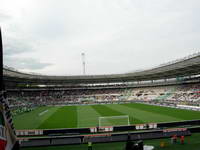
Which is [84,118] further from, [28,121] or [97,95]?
[97,95]

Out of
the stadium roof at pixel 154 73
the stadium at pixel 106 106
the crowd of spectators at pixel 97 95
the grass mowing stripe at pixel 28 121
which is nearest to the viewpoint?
the stadium at pixel 106 106

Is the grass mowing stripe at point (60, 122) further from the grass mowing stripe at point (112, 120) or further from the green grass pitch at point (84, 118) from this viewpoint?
the grass mowing stripe at point (112, 120)

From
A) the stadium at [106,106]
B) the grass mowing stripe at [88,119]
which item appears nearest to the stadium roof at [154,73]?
the stadium at [106,106]

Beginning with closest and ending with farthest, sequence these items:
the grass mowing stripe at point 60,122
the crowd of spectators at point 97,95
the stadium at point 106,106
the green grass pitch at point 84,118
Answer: the stadium at point 106,106 → the grass mowing stripe at point 60,122 → the green grass pitch at point 84,118 → the crowd of spectators at point 97,95

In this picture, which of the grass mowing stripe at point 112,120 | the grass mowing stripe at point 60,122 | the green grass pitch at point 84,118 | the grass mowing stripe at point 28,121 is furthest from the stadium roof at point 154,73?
the grass mowing stripe at point 60,122

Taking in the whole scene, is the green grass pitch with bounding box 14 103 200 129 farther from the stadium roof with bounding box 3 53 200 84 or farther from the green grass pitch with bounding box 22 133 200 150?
the stadium roof with bounding box 3 53 200 84

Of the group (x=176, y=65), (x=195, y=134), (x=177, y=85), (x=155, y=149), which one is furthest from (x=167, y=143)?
(x=177, y=85)

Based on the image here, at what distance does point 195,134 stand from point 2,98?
17.9 m

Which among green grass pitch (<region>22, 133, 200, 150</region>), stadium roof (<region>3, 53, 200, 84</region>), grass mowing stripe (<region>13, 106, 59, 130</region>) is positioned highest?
stadium roof (<region>3, 53, 200, 84</region>)

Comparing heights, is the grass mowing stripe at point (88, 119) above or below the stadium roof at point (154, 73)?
below

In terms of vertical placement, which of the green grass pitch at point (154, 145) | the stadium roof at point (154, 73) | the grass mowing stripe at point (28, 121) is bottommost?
the grass mowing stripe at point (28, 121)

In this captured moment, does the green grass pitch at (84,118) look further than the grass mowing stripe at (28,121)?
Yes

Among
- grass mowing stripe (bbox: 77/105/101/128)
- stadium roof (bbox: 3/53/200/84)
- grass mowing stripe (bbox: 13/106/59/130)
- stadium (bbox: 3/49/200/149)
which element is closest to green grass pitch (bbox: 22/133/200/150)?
stadium (bbox: 3/49/200/149)

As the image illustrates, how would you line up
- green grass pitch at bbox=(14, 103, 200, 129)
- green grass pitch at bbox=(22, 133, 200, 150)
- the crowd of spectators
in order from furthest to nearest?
the crowd of spectators → green grass pitch at bbox=(14, 103, 200, 129) → green grass pitch at bbox=(22, 133, 200, 150)
